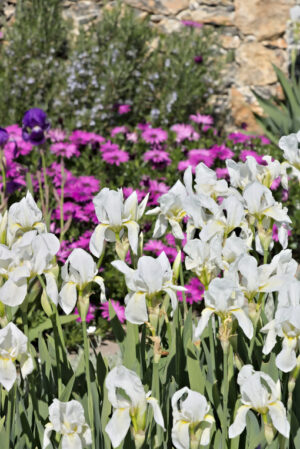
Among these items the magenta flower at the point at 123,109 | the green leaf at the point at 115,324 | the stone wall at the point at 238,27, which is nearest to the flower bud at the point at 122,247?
the green leaf at the point at 115,324

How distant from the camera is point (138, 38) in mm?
5934

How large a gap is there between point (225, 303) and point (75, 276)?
342mm

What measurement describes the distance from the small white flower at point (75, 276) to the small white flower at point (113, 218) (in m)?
0.11

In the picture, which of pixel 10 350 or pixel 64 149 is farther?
pixel 64 149

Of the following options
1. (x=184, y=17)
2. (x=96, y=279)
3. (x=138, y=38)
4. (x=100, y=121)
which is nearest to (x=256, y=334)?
(x=96, y=279)

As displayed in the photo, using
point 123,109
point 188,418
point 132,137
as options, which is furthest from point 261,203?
point 123,109

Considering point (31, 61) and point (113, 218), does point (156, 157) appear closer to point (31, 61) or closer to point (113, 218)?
point (31, 61)

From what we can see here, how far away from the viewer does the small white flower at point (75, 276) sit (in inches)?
56.4

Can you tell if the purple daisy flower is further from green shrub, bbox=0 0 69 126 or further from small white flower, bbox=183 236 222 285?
small white flower, bbox=183 236 222 285

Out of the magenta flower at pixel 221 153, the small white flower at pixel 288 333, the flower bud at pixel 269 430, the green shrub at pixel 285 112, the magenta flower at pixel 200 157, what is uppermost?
the small white flower at pixel 288 333

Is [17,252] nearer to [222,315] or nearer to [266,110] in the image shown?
[222,315]

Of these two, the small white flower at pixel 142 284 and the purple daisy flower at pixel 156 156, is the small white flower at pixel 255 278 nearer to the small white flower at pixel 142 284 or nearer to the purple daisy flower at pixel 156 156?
the small white flower at pixel 142 284

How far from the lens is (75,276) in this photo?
145cm

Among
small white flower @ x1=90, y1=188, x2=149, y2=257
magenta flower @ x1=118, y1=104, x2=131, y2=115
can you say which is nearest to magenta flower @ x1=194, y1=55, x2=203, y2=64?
magenta flower @ x1=118, y1=104, x2=131, y2=115
